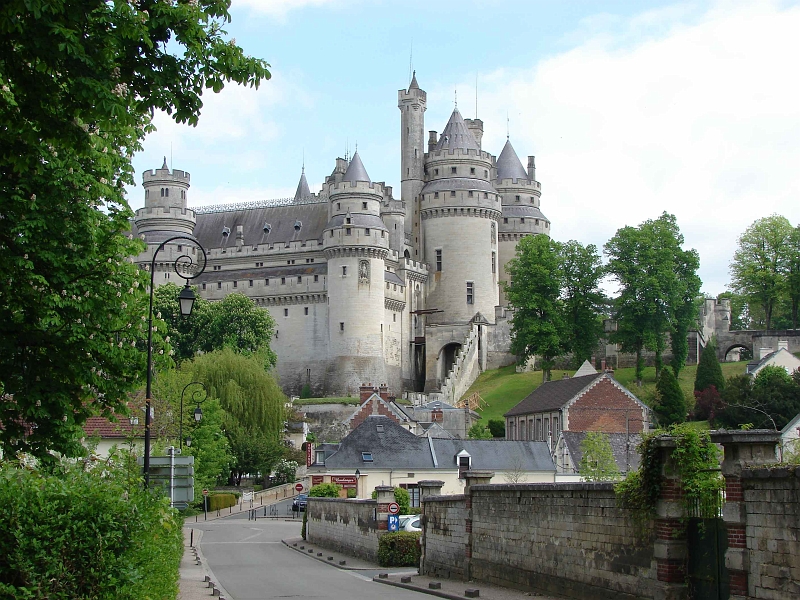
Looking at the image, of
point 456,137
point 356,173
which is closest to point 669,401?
point 356,173

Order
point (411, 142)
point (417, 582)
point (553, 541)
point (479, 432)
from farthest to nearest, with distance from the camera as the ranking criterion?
point (411, 142) → point (479, 432) → point (417, 582) → point (553, 541)

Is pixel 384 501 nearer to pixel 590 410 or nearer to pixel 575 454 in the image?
pixel 575 454

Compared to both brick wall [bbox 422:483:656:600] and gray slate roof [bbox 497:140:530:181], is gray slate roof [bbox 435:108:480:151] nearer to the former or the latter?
gray slate roof [bbox 497:140:530:181]

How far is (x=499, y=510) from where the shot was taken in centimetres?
2395

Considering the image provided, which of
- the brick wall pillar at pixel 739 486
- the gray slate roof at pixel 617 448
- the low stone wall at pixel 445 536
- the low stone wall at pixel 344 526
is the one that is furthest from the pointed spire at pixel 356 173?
the brick wall pillar at pixel 739 486

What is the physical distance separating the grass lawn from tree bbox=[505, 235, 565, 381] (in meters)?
1.98

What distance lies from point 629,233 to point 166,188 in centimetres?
3525

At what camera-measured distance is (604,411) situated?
201 feet

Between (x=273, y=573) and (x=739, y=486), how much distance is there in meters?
16.6

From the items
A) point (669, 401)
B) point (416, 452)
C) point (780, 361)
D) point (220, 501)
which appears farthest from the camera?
point (780, 361)

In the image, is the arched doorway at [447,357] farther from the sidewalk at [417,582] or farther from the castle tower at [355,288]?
the sidewalk at [417,582]

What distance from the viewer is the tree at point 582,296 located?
84688 mm

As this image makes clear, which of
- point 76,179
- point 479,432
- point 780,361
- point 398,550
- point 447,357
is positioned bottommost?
point 398,550

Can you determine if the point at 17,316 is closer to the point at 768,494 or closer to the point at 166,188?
the point at 768,494
